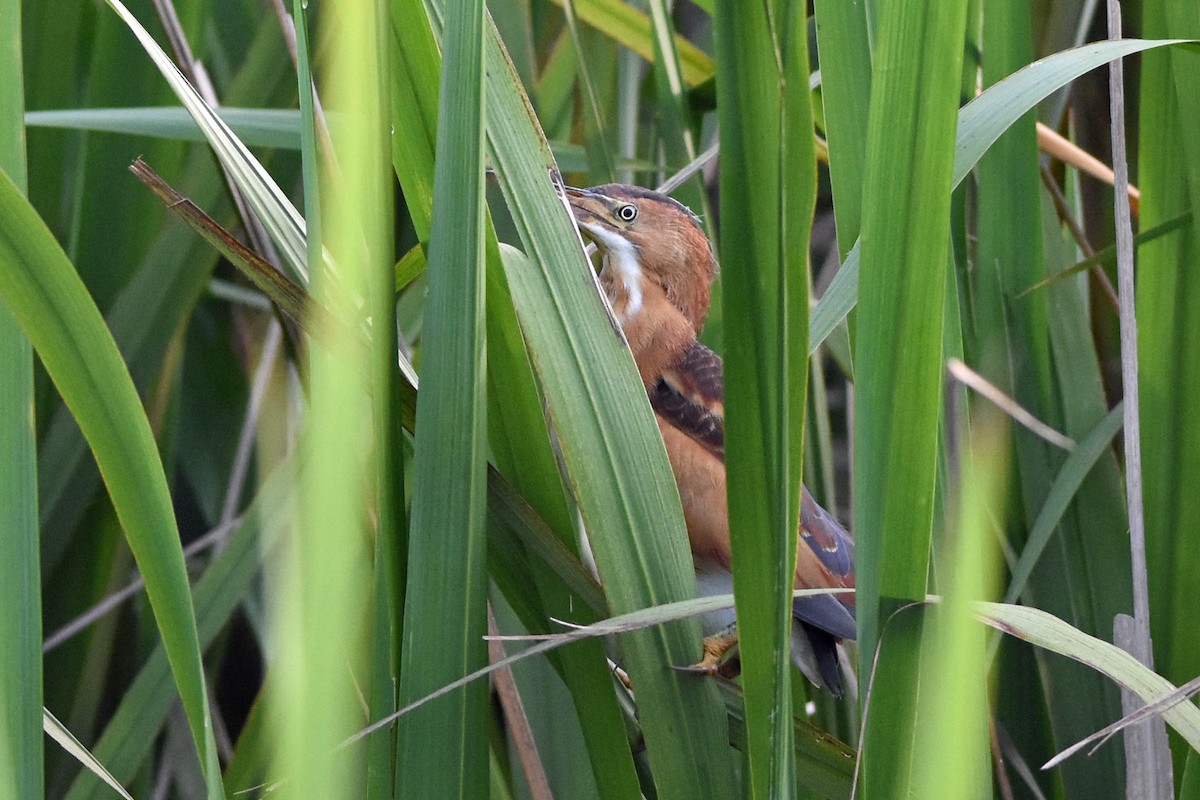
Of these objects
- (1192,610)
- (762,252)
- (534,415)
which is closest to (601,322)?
(534,415)

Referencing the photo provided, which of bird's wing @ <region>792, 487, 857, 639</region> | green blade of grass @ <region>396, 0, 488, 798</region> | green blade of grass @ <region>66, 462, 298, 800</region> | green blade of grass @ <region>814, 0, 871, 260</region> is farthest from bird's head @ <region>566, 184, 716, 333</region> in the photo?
green blade of grass @ <region>396, 0, 488, 798</region>

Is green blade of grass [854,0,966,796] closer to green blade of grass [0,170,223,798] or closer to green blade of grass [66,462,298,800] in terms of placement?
green blade of grass [0,170,223,798]

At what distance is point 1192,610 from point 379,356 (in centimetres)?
72

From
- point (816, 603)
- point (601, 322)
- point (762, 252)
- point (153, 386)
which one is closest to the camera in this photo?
point (762, 252)

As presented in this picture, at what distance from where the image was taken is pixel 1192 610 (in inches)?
37.9

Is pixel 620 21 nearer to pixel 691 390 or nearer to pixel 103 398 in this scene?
pixel 691 390

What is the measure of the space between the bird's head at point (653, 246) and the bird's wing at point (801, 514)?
0.10 metres

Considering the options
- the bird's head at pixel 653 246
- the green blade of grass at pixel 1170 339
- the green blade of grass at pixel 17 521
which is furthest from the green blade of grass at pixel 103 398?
the bird's head at pixel 653 246

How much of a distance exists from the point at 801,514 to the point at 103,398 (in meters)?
0.91

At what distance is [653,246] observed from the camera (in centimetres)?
172

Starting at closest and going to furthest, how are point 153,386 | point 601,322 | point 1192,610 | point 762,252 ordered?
point 762,252 < point 601,322 < point 1192,610 < point 153,386

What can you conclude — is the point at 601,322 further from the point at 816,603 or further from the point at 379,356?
the point at 816,603

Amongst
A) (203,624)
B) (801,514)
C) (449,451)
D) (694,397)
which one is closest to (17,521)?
(449,451)

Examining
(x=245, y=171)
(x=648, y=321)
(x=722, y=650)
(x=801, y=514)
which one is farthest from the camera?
(x=648, y=321)
